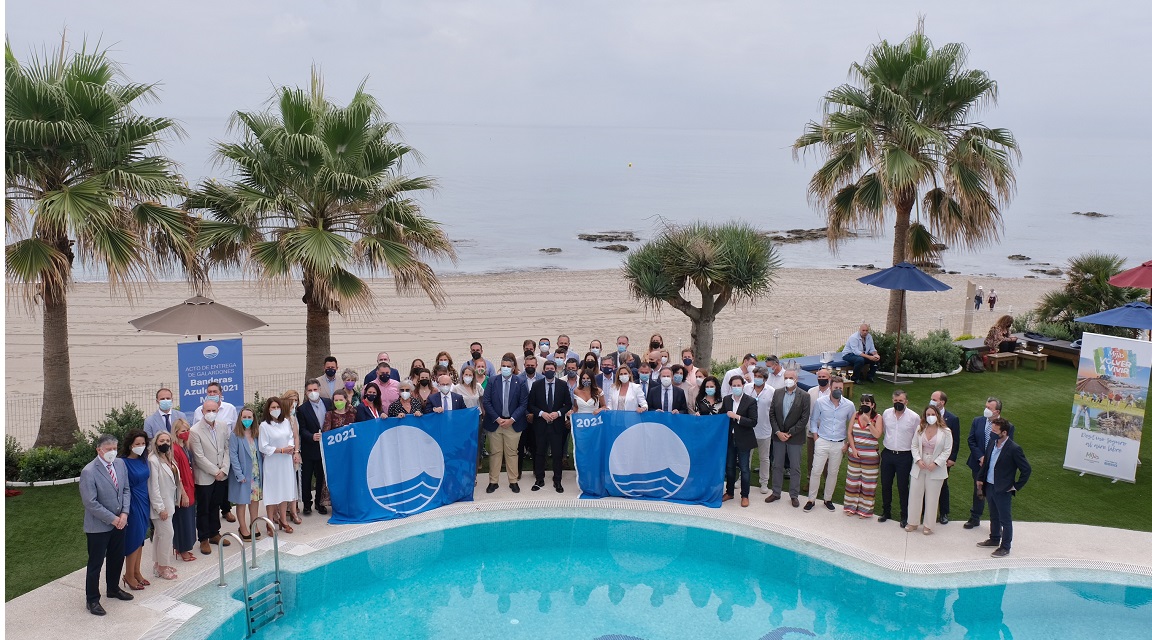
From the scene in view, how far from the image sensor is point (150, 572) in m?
10.3

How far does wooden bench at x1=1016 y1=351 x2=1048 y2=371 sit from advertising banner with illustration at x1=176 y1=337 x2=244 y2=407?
1651 centimetres

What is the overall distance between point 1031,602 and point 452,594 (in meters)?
6.40

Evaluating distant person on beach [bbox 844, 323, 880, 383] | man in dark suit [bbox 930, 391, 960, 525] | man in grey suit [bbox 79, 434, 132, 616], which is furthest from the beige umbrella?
distant person on beach [bbox 844, 323, 880, 383]

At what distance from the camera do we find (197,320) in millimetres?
13484

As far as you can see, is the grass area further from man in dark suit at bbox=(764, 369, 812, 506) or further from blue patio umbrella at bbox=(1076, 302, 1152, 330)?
blue patio umbrella at bbox=(1076, 302, 1152, 330)

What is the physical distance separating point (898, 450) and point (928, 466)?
1.40ft

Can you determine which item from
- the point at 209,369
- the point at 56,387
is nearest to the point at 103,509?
the point at 209,369

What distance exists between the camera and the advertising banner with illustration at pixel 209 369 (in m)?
12.7

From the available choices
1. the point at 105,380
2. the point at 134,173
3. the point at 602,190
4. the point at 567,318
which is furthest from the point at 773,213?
the point at 134,173

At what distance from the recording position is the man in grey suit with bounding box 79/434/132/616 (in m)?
9.05

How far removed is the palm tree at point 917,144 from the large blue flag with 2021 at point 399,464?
1070 cm

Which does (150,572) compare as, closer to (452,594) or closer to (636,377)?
(452,594)

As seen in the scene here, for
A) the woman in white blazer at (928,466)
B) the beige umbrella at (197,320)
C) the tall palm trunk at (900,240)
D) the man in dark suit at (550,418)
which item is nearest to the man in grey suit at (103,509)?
the beige umbrella at (197,320)

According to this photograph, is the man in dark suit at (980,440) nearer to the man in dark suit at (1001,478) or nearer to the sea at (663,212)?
the man in dark suit at (1001,478)
